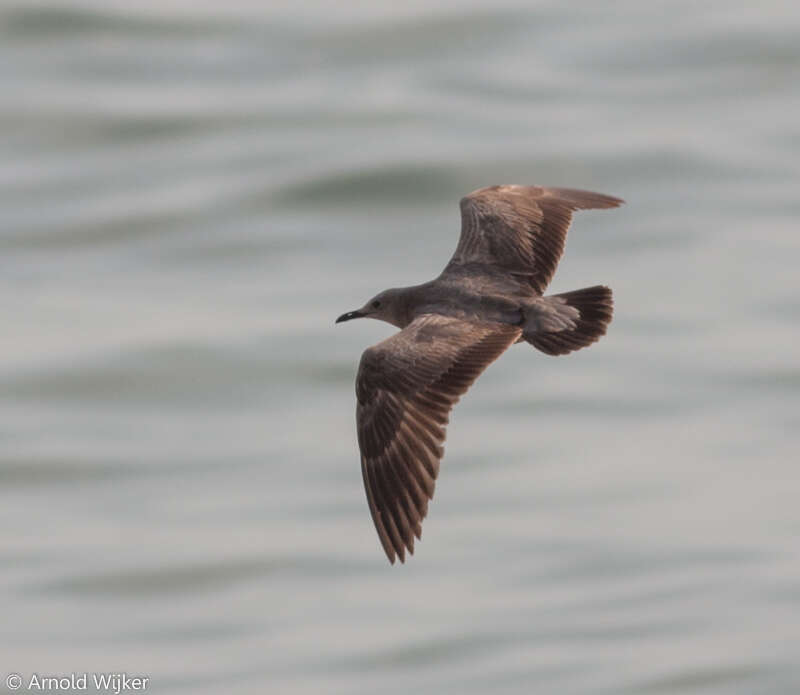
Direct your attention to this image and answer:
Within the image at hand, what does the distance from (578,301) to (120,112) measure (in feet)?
43.7

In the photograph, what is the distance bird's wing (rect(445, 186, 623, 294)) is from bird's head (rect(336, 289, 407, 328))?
36cm

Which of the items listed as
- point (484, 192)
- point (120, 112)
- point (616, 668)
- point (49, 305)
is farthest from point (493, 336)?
point (120, 112)

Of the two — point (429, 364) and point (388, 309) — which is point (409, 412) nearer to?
point (429, 364)

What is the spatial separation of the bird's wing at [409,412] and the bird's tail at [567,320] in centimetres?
13

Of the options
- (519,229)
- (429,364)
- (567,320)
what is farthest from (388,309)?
(567,320)

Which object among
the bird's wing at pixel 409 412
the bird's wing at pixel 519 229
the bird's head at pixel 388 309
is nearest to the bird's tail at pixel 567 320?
the bird's wing at pixel 409 412

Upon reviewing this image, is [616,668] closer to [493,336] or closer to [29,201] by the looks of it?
[493,336]

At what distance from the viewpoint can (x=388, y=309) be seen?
424 inches

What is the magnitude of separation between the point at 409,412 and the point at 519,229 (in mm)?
1598

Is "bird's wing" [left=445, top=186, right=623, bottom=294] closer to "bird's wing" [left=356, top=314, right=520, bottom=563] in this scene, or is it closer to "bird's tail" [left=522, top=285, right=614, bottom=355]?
"bird's tail" [left=522, top=285, right=614, bottom=355]

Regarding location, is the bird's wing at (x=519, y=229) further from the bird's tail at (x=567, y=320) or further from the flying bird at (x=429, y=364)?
the bird's tail at (x=567, y=320)

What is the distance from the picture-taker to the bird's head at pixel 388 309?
35.0 feet

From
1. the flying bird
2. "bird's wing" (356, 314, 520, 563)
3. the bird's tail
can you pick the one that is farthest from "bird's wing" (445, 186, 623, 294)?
"bird's wing" (356, 314, 520, 563)

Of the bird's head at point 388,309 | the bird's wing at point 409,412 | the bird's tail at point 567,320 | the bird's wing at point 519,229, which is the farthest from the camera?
the bird's wing at point 519,229
